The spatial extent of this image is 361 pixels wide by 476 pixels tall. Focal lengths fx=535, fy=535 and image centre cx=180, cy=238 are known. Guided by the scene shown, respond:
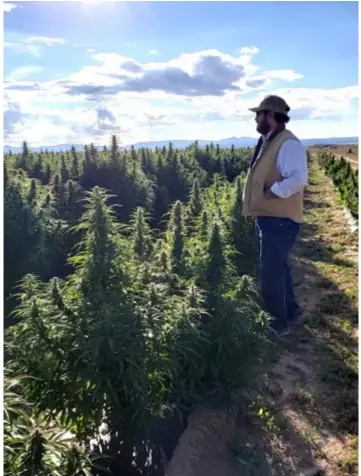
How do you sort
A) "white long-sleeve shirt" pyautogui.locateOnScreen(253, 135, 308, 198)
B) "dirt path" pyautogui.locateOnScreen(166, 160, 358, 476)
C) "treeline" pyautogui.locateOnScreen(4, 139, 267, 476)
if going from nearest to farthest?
"treeline" pyautogui.locateOnScreen(4, 139, 267, 476) < "dirt path" pyautogui.locateOnScreen(166, 160, 358, 476) < "white long-sleeve shirt" pyautogui.locateOnScreen(253, 135, 308, 198)

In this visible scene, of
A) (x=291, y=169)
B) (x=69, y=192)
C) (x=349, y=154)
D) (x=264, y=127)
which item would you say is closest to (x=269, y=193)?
(x=291, y=169)

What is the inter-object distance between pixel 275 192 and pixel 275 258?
679 mm

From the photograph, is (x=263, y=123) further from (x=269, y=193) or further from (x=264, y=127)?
(x=269, y=193)

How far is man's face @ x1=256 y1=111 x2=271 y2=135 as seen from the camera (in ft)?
15.5

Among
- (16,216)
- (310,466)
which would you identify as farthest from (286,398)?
(16,216)

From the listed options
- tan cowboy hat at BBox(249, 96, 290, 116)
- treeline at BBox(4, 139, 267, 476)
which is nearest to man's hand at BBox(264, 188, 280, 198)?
tan cowboy hat at BBox(249, 96, 290, 116)

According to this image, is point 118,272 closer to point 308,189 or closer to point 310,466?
point 310,466

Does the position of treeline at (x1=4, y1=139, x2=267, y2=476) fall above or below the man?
below

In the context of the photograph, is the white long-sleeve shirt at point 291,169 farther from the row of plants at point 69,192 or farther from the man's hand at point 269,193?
the row of plants at point 69,192

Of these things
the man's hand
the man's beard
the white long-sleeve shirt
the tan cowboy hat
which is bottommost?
the man's hand

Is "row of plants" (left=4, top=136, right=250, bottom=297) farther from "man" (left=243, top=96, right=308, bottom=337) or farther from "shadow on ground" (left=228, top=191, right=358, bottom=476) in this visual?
"shadow on ground" (left=228, top=191, right=358, bottom=476)

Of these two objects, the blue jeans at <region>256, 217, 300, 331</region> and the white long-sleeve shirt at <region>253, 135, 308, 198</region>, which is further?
the blue jeans at <region>256, 217, 300, 331</region>

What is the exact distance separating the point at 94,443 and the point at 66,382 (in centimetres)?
44

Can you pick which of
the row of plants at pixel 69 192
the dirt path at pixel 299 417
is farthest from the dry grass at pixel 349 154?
the dirt path at pixel 299 417
